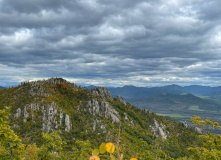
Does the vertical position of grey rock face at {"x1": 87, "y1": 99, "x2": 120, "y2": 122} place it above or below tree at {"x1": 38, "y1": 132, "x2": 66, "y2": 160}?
below

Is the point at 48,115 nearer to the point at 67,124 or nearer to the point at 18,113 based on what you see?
the point at 67,124

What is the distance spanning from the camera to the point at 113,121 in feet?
586

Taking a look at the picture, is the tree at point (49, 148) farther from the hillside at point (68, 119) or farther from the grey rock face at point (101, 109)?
the grey rock face at point (101, 109)

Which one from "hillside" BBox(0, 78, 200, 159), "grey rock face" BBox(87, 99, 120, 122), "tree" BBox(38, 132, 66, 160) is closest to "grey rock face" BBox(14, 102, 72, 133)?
"hillside" BBox(0, 78, 200, 159)

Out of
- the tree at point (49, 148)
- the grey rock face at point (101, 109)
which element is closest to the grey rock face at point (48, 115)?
the grey rock face at point (101, 109)

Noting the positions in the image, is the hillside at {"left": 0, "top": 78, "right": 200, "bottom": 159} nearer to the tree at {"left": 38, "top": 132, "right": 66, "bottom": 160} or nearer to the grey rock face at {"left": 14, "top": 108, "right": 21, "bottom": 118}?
the grey rock face at {"left": 14, "top": 108, "right": 21, "bottom": 118}

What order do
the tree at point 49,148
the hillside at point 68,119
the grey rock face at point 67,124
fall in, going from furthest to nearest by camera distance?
the grey rock face at point 67,124, the hillside at point 68,119, the tree at point 49,148

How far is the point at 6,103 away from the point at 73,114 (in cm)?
5883

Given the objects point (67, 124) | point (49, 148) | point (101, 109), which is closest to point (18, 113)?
point (67, 124)

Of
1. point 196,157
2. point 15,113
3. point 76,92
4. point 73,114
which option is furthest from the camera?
point 76,92

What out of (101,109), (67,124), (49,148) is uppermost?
(49,148)

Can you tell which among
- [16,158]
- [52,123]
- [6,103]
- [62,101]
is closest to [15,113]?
[6,103]

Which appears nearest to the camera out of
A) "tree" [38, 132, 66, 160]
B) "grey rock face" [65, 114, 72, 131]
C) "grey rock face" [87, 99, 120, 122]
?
"tree" [38, 132, 66, 160]

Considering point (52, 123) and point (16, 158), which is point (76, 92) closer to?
point (52, 123)
